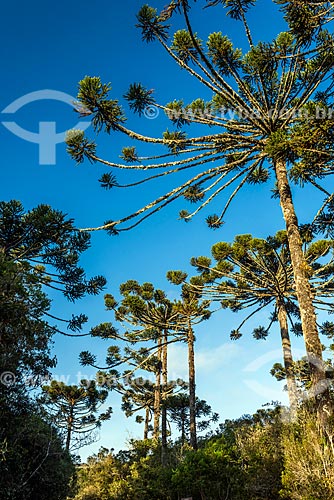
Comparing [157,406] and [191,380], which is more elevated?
[191,380]

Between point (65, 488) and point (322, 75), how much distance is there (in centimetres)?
1171

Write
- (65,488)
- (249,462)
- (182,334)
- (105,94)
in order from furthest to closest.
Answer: (182,334), (249,462), (65,488), (105,94)

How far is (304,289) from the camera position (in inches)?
304

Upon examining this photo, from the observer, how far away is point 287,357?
1591cm

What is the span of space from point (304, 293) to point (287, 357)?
30.5 ft

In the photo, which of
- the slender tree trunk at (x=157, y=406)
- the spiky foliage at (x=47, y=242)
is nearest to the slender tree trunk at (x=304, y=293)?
the spiky foliage at (x=47, y=242)

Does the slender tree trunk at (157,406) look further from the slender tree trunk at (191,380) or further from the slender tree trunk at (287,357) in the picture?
the slender tree trunk at (287,357)

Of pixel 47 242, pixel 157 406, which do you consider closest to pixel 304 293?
pixel 47 242

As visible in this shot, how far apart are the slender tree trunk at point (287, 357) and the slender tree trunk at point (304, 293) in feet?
24.1

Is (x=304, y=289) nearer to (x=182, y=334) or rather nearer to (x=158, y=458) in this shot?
(x=182, y=334)

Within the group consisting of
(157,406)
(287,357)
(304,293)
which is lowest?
(157,406)

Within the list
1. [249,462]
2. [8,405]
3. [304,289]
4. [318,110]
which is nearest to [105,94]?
[318,110]

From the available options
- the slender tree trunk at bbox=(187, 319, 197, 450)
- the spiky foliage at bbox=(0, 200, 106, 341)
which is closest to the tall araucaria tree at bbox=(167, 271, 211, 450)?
the slender tree trunk at bbox=(187, 319, 197, 450)

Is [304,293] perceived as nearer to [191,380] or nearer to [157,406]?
[191,380]
